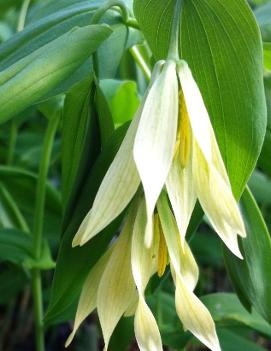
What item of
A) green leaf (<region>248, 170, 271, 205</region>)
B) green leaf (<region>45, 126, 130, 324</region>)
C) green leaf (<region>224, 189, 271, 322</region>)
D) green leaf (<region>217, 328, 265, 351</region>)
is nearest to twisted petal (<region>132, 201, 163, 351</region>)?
green leaf (<region>45, 126, 130, 324</region>)

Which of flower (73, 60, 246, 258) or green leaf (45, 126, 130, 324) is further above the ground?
flower (73, 60, 246, 258)

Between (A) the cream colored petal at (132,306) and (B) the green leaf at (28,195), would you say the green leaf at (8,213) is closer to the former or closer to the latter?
(B) the green leaf at (28,195)

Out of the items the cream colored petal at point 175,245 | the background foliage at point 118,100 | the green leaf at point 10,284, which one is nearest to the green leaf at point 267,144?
the background foliage at point 118,100

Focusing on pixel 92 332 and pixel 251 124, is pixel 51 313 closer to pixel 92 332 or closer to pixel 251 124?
pixel 251 124

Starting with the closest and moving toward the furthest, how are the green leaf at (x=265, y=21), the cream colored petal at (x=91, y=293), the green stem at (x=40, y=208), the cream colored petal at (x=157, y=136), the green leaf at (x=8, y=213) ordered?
1. the cream colored petal at (x=157, y=136)
2. the cream colored petal at (x=91, y=293)
3. the green leaf at (x=265, y=21)
4. the green stem at (x=40, y=208)
5. the green leaf at (x=8, y=213)

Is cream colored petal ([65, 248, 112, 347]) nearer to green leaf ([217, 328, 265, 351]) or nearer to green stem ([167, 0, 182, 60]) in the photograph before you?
green stem ([167, 0, 182, 60])

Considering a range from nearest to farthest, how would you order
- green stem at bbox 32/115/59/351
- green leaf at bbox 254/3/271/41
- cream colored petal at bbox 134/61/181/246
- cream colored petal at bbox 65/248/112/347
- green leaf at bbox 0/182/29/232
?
cream colored petal at bbox 134/61/181/246 → cream colored petal at bbox 65/248/112/347 → green leaf at bbox 254/3/271/41 → green stem at bbox 32/115/59/351 → green leaf at bbox 0/182/29/232
